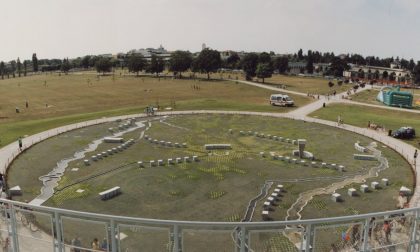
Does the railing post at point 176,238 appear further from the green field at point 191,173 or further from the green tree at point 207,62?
the green tree at point 207,62

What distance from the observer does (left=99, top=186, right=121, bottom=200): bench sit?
39.0m

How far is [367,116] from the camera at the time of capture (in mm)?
84750

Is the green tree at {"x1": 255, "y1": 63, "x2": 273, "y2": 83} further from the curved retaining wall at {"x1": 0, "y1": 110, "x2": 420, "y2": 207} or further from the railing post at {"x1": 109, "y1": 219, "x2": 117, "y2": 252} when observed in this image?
the railing post at {"x1": 109, "y1": 219, "x2": 117, "y2": 252}

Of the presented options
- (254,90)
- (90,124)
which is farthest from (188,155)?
(254,90)

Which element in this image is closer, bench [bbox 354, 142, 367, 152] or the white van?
bench [bbox 354, 142, 367, 152]

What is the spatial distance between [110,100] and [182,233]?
104 m

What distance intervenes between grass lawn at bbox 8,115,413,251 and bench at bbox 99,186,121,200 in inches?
26.7

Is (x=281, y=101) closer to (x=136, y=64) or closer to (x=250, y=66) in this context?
(x=250, y=66)

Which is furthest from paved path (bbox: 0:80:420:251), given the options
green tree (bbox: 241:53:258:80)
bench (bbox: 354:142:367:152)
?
green tree (bbox: 241:53:258:80)

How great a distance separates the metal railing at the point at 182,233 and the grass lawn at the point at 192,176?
0.27 m

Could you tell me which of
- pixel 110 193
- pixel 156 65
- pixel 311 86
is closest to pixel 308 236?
pixel 110 193

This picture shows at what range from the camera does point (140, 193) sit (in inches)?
1608

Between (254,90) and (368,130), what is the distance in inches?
2799

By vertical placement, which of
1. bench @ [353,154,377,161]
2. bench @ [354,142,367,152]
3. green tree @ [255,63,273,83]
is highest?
green tree @ [255,63,273,83]
